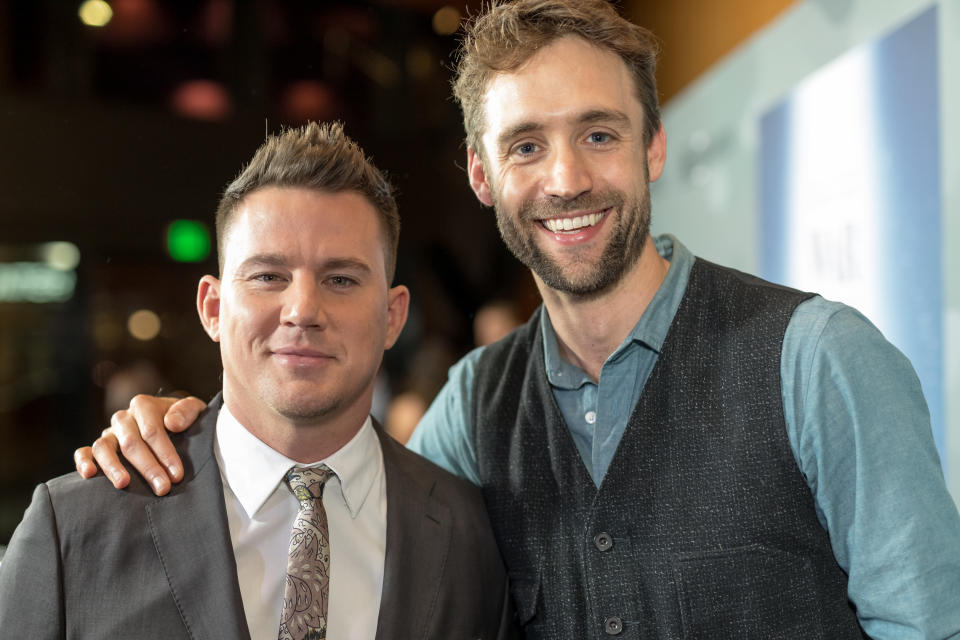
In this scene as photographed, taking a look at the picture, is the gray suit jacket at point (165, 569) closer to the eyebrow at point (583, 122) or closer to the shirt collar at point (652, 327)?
the shirt collar at point (652, 327)

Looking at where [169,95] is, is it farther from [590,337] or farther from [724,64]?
[590,337]

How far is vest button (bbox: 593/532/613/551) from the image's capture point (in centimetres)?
166

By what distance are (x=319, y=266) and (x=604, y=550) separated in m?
0.76

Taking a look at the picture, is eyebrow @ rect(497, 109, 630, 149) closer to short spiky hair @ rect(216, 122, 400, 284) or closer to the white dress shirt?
short spiky hair @ rect(216, 122, 400, 284)

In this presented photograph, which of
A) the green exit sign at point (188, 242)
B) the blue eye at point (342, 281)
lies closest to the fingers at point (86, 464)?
the blue eye at point (342, 281)

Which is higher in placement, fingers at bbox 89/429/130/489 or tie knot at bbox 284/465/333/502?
fingers at bbox 89/429/130/489

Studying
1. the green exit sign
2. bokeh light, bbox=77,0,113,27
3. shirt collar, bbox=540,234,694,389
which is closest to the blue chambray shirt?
shirt collar, bbox=540,234,694,389

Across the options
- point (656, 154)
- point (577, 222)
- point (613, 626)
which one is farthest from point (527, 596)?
point (656, 154)

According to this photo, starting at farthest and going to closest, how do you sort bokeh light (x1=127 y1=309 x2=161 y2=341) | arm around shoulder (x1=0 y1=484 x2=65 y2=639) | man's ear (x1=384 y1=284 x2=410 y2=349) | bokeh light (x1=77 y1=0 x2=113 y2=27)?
bokeh light (x1=127 y1=309 x2=161 y2=341)
bokeh light (x1=77 y1=0 x2=113 y2=27)
man's ear (x1=384 y1=284 x2=410 y2=349)
arm around shoulder (x1=0 y1=484 x2=65 y2=639)

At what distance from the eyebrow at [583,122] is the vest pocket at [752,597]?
86 cm

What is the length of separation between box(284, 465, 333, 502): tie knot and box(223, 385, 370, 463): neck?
38 millimetres

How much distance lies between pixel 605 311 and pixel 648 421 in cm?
A: 25

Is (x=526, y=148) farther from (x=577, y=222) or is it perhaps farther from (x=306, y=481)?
(x=306, y=481)

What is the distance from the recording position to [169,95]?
4977 millimetres
